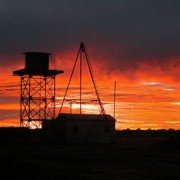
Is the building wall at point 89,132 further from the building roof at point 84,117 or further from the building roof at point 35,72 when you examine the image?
the building roof at point 35,72

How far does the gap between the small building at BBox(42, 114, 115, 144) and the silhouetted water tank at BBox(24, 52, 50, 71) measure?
24.6ft

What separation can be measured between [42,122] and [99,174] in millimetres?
43089

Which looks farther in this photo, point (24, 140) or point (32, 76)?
point (32, 76)

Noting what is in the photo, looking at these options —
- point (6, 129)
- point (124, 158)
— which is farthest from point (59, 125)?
point (124, 158)

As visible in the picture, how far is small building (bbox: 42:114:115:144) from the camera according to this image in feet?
208

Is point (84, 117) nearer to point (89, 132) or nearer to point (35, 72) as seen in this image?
point (89, 132)

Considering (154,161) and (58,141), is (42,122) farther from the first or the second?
(154,161)

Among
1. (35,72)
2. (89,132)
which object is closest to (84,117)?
(89,132)

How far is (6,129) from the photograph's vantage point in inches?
2936

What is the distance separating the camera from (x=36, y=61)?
6925 centimetres

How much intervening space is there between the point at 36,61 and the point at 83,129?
11.4 metres

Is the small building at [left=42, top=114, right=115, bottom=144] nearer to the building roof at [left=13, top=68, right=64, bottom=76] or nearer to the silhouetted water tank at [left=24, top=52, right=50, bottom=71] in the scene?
the building roof at [left=13, top=68, right=64, bottom=76]

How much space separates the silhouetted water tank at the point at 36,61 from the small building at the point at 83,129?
7495 mm

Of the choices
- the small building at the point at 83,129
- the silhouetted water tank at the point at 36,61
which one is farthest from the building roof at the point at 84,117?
the silhouetted water tank at the point at 36,61
